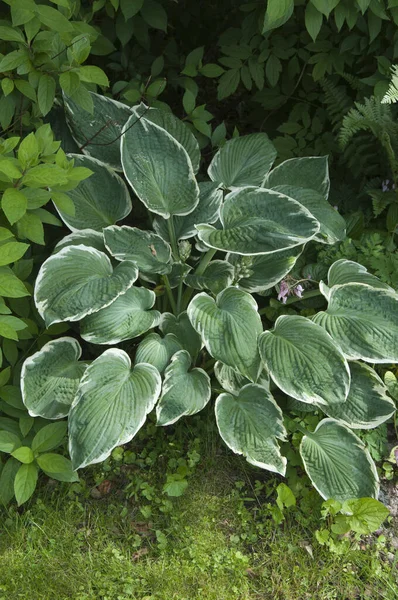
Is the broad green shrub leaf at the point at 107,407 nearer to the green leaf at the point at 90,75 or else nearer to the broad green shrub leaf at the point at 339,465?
the broad green shrub leaf at the point at 339,465

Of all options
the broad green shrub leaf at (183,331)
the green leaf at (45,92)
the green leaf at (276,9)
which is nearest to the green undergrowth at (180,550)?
the broad green shrub leaf at (183,331)

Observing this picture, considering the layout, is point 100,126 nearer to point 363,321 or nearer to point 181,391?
point 181,391

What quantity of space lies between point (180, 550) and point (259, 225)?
3.78ft

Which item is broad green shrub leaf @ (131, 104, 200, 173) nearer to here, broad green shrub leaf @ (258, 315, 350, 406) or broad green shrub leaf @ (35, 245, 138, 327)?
broad green shrub leaf @ (35, 245, 138, 327)

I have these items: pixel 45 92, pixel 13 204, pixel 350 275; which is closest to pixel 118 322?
pixel 13 204

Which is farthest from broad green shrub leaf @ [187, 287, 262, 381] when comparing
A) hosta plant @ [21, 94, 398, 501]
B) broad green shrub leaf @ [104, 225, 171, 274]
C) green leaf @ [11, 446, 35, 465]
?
green leaf @ [11, 446, 35, 465]

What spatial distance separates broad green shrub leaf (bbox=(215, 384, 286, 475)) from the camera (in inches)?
91.0

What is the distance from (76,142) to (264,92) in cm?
95

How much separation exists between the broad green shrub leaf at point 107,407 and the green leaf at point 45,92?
34.0 inches

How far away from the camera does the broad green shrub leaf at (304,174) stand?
279 cm

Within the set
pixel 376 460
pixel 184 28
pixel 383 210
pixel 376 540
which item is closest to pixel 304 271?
pixel 383 210

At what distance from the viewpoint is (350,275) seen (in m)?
2.61

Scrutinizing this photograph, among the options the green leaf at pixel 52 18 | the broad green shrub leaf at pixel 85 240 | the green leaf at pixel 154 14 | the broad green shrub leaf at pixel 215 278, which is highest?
the green leaf at pixel 52 18

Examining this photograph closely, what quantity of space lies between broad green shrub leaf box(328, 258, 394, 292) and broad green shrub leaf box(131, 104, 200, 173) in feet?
2.26
